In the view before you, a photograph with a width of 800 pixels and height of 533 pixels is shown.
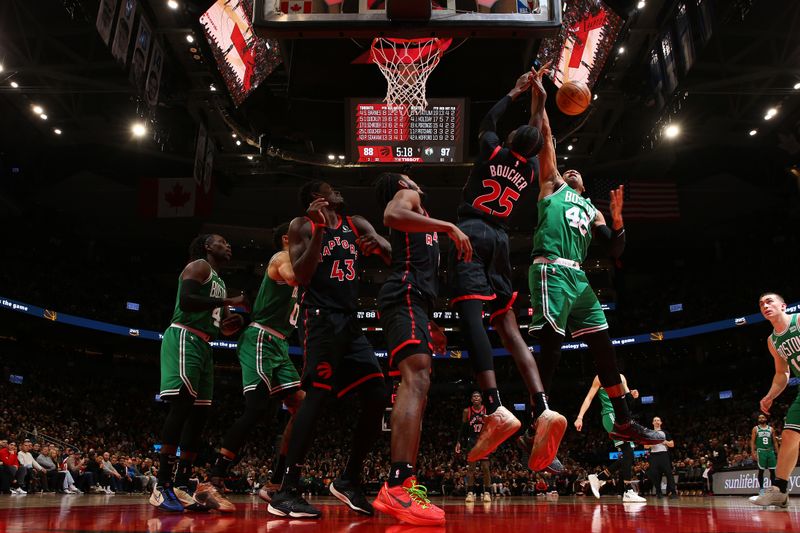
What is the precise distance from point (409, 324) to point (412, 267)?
0.42 m

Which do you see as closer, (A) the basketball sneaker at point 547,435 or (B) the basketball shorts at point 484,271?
(A) the basketball sneaker at point 547,435

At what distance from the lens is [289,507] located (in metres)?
4.04

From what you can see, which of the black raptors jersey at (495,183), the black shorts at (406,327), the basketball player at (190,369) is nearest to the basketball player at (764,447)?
the black raptors jersey at (495,183)

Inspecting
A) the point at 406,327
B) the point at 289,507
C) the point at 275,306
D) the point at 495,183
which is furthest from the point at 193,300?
the point at 495,183

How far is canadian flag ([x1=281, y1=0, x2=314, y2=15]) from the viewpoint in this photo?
24.3 feet

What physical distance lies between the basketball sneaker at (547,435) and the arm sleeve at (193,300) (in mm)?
2772

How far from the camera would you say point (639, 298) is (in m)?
33.6

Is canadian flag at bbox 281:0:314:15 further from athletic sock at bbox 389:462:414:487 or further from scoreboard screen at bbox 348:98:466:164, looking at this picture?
scoreboard screen at bbox 348:98:466:164

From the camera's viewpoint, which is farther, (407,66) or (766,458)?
(766,458)

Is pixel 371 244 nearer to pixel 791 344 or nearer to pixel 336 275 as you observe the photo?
pixel 336 275

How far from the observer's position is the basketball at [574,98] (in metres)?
6.15

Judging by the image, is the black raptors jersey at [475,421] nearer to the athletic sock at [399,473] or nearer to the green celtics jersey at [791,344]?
the green celtics jersey at [791,344]

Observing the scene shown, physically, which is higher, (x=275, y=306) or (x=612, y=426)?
(x=275, y=306)

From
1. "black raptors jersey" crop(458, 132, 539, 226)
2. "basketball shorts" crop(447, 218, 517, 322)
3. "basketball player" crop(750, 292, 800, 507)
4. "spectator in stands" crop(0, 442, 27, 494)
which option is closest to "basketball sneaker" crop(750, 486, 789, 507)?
"basketball player" crop(750, 292, 800, 507)
